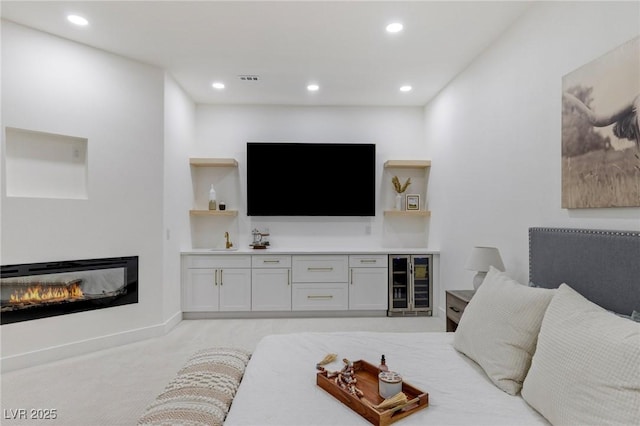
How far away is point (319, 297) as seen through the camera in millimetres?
4391

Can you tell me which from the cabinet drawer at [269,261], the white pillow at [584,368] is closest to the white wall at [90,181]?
the cabinet drawer at [269,261]

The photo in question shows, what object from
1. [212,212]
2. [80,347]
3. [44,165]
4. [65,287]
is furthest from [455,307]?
[44,165]

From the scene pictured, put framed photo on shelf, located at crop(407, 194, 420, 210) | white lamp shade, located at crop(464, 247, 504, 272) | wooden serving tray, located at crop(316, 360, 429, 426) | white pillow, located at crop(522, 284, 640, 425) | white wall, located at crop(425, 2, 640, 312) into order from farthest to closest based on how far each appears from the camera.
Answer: framed photo on shelf, located at crop(407, 194, 420, 210)
white lamp shade, located at crop(464, 247, 504, 272)
white wall, located at crop(425, 2, 640, 312)
wooden serving tray, located at crop(316, 360, 429, 426)
white pillow, located at crop(522, 284, 640, 425)

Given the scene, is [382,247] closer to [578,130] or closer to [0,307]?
[578,130]

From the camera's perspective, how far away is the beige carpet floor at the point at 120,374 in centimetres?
→ 225

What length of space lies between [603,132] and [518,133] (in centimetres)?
86

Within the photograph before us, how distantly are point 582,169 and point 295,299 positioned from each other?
334 cm

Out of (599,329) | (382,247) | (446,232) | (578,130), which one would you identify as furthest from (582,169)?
(382,247)

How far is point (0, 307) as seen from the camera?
282cm

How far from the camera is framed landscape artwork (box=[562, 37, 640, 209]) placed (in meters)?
1.69

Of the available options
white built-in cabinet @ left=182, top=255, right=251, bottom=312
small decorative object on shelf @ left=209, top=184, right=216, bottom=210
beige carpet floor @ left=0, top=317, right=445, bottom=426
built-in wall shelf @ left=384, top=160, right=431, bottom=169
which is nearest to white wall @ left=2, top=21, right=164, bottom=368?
beige carpet floor @ left=0, top=317, right=445, bottom=426

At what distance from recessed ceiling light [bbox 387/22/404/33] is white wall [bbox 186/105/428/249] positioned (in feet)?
6.75

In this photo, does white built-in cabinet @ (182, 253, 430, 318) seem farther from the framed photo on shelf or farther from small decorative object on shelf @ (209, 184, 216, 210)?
the framed photo on shelf

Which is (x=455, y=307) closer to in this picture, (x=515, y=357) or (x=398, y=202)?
(x=515, y=357)
